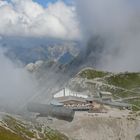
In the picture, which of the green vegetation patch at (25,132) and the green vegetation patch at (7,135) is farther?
the green vegetation patch at (25,132)

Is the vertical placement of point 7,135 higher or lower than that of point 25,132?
lower

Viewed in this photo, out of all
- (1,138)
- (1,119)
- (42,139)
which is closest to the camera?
(1,138)

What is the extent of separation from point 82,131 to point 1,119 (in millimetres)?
37387

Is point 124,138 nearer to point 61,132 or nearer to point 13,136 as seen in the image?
point 61,132

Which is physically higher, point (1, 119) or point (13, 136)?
point (1, 119)

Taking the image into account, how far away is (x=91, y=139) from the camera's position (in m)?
191

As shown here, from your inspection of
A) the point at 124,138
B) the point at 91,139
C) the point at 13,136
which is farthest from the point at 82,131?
the point at 13,136

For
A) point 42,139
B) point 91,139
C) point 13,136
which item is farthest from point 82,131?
point 13,136

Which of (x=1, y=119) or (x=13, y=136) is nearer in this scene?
(x=13, y=136)

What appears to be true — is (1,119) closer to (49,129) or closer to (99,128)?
(49,129)

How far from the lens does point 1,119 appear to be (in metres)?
182

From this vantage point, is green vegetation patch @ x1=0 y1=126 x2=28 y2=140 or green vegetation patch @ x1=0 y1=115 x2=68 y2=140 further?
green vegetation patch @ x1=0 y1=115 x2=68 y2=140

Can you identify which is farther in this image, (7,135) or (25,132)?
(25,132)

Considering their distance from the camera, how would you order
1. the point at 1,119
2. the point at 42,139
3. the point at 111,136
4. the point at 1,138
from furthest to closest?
the point at 111,136 → the point at 1,119 → the point at 42,139 → the point at 1,138
